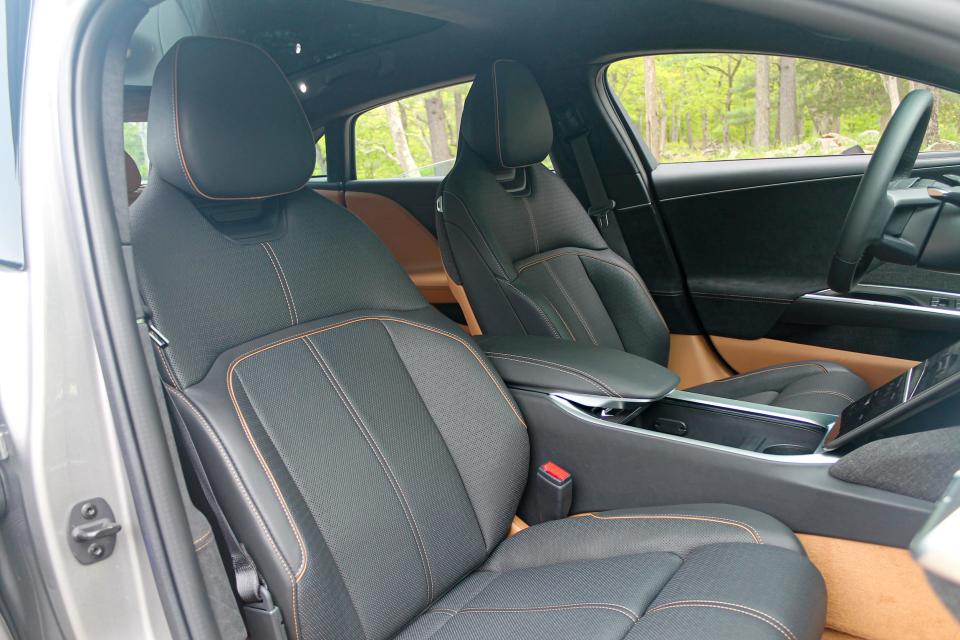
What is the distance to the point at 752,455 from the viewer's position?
1.43 m

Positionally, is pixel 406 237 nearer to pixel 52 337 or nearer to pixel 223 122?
pixel 223 122

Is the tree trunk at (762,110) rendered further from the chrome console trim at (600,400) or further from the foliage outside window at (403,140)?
the chrome console trim at (600,400)

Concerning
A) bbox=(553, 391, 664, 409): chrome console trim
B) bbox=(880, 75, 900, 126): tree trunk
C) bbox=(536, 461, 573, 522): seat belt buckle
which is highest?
bbox=(880, 75, 900, 126): tree trunk

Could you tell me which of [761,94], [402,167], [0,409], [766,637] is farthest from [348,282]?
[402,167]

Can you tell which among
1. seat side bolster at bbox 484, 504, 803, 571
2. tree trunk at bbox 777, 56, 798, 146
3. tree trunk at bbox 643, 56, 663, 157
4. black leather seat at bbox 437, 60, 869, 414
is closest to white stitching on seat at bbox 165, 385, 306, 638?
seat side bolster at bbox 484, 504, 803, 571

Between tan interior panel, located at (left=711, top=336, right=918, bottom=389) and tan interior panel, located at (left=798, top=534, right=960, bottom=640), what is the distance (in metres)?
1.00

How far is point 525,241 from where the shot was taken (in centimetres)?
229

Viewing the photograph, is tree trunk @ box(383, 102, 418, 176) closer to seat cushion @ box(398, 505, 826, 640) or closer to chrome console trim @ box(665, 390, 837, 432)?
chrome console trim @ box(665, 390, 837, 432)

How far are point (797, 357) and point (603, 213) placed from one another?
0.85m

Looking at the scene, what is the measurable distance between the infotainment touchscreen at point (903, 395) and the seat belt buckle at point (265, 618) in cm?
100

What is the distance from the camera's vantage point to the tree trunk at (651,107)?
2707 millimetres

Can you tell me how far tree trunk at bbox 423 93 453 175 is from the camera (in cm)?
322

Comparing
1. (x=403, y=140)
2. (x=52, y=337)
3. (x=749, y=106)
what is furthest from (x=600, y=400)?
(x=403, y=140)

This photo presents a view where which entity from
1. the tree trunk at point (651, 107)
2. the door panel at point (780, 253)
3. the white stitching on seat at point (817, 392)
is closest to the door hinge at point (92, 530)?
the white stitching on seat at point (817, 392)
